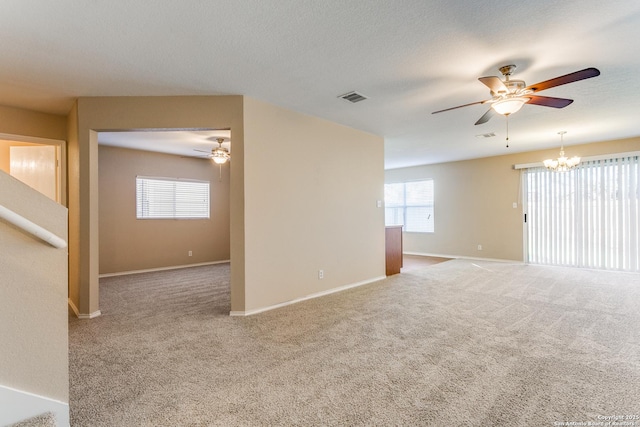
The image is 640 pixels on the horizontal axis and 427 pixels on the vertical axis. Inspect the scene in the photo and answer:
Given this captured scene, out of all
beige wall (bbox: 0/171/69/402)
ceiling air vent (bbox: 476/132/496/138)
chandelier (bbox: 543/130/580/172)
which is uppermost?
ceiling air vent (bbox: 476/132/496/138)

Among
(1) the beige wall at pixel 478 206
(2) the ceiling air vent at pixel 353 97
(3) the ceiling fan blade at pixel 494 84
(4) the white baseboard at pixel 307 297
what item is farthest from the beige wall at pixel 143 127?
(1) the beige wall at pixel 478 206

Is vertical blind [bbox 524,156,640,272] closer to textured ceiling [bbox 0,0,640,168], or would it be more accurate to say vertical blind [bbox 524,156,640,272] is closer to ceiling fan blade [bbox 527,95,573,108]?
textured ceiling [bbox 0,0,640,168]

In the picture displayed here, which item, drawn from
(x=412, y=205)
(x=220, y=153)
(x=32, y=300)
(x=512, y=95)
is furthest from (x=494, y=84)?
(x=412, y=205)

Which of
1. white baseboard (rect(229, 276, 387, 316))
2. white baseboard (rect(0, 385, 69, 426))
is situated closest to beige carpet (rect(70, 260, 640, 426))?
white baseboard (rect(229, 276, 387, 316))

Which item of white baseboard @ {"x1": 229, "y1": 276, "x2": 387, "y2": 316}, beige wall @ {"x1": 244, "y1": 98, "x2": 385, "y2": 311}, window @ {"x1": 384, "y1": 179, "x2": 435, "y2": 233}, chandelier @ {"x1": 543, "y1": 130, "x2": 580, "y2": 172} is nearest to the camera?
white baseboard @ {"x1": 229, "y1": 276, "x2": 387, "y2": 316}

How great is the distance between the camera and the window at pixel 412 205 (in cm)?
890

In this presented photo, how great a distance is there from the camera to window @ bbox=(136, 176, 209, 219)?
6.59 meters

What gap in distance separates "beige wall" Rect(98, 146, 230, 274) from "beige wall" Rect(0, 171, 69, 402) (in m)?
5.24

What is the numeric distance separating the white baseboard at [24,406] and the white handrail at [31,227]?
66 cm

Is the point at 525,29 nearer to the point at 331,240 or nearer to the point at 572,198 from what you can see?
the point at 331,240

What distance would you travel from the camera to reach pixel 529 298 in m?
4.25

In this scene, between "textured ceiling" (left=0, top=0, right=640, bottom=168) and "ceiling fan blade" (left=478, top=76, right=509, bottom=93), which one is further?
"ceiling fan blade" (left=478, top=76, right=509, bottom=93)

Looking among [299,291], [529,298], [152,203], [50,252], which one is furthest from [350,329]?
[152,203]

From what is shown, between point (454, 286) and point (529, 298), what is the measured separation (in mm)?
1026
